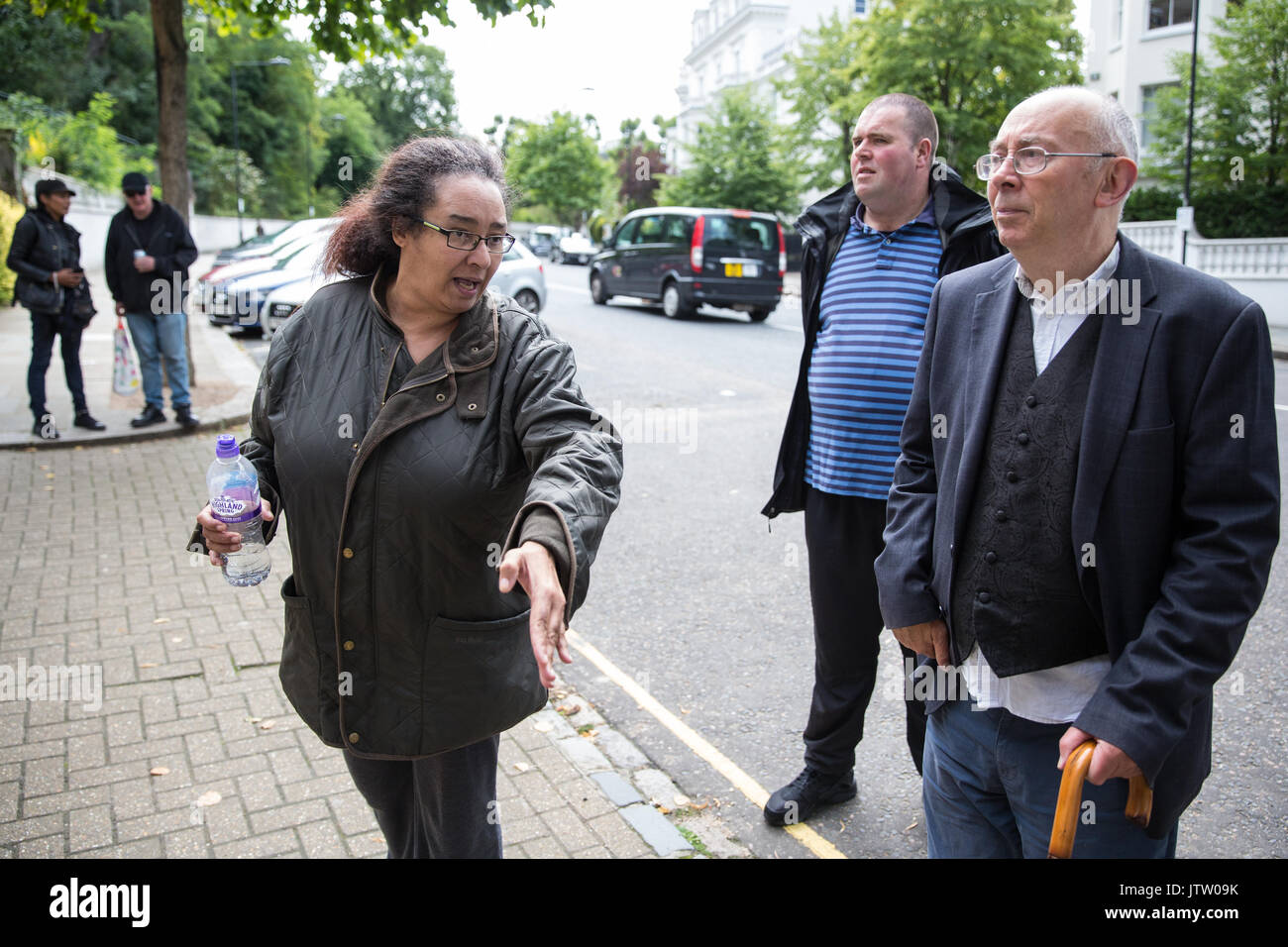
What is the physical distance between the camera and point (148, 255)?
29.6ft

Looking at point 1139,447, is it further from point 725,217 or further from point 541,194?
point 541,194

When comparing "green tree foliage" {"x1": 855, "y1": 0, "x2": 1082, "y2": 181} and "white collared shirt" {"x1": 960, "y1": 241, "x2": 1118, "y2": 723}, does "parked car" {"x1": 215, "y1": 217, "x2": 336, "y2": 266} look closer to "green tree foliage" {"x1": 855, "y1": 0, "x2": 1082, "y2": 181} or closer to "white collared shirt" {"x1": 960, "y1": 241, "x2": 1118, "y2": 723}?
"green tree foliage" {"x1": 855, "y1": 0, "x2": 1082, "y2": 181}

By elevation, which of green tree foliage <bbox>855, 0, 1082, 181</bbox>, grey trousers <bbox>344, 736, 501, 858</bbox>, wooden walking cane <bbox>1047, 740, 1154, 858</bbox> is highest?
green tree foliage <bbox>855, 0, 1082, 181</bbox>

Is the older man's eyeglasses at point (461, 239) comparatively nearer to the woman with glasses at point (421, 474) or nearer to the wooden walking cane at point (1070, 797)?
the woman with glasses at point (421, 474)

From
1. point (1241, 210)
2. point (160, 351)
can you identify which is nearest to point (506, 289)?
point (160, 351)

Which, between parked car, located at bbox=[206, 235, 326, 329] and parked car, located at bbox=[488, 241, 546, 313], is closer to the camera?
parked car, located at bbox=[206, 235, 326, 329]

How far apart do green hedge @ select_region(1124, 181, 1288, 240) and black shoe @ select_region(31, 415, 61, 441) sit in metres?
21.5

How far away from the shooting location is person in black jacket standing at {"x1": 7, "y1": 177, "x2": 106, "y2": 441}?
8.77 meters

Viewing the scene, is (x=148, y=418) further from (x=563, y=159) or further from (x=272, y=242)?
(x=563, y=159)

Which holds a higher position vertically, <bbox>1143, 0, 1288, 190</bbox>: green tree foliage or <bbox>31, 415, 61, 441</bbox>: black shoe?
<bbox>1143, 0, 1288, 190</bbox>: green tree foliage

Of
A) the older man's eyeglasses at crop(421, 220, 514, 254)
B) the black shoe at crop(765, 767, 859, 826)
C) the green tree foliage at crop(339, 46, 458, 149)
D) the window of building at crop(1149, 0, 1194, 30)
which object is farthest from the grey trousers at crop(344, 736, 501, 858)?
the green tree foliage at crop(339, 46, 458, 149)

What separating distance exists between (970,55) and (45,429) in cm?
2335

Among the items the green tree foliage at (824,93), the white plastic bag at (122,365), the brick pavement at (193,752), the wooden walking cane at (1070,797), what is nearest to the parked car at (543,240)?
the green tree foliage at (824,93)

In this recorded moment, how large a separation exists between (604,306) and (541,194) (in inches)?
1535
